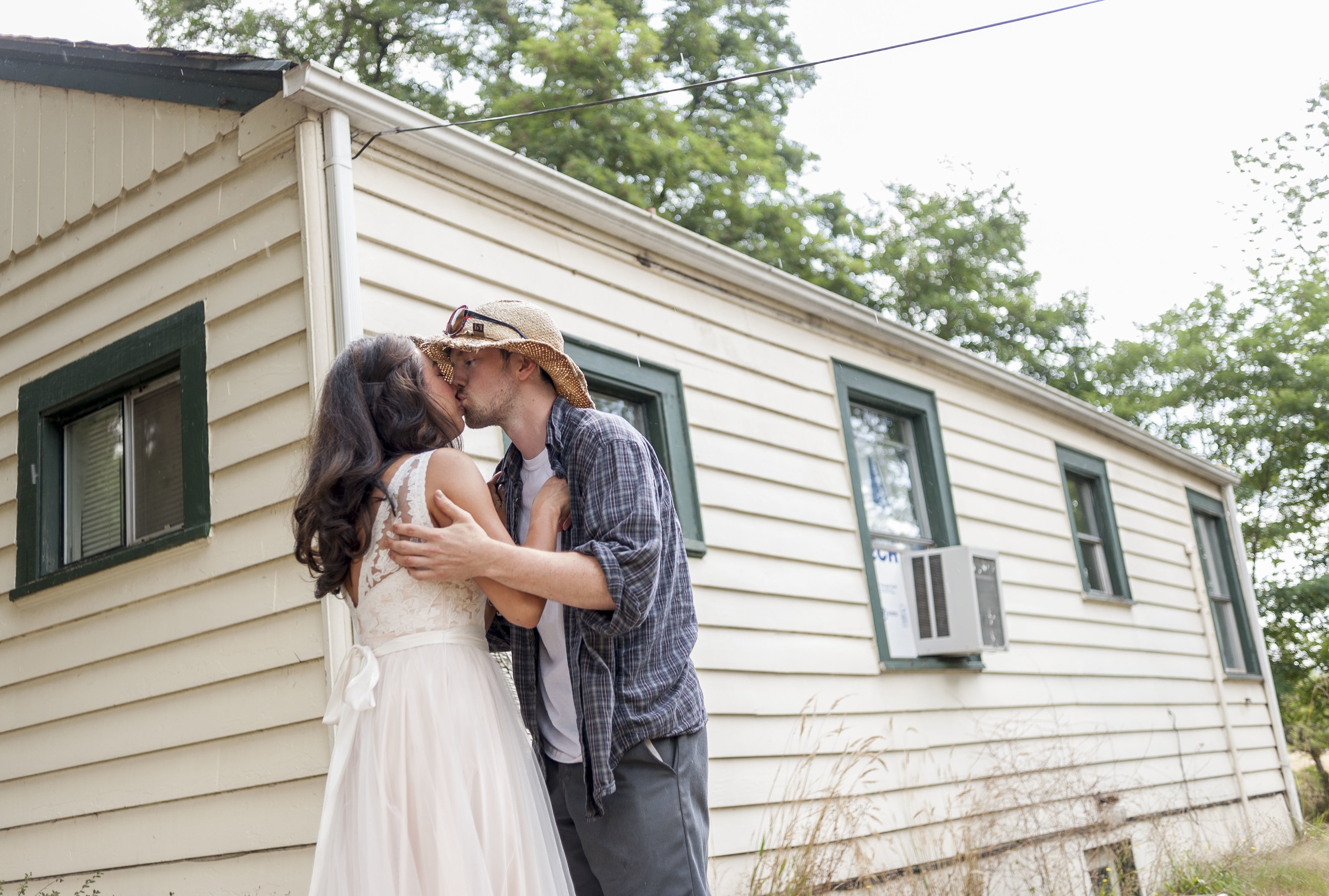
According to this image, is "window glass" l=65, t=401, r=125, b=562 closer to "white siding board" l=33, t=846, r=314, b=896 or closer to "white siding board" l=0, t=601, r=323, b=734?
"white siding board" l=0, t=601, r=323, b=734

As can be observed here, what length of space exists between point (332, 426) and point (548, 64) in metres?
15.1

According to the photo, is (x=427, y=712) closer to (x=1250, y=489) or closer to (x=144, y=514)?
(x=144, y=514)

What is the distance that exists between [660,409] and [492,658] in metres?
3.29

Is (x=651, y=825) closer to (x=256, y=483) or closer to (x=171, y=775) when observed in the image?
(x=256, y=483)

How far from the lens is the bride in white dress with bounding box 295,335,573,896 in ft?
7.81

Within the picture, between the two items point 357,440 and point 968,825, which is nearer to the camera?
point 357,440

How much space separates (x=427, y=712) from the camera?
248 cm

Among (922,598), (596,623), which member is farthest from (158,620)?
(922,598)

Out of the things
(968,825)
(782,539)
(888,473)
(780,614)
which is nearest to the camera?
(780,614)

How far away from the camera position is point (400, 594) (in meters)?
2.57

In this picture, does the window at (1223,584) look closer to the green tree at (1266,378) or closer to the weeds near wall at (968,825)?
the weeds near wall at (968,825)

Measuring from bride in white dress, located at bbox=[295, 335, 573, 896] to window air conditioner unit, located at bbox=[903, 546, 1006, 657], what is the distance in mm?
4868

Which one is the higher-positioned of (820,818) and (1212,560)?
(1212,560)

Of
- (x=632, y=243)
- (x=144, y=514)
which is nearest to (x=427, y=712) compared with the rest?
(x=144, y=514)
